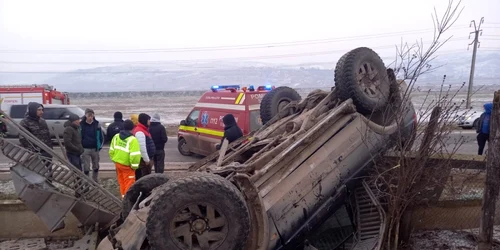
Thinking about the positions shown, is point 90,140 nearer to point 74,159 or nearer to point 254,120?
point 74,159

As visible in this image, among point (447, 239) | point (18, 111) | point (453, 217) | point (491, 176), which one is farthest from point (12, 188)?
point (18, 111)

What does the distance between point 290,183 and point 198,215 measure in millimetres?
956

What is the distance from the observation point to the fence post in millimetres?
2986

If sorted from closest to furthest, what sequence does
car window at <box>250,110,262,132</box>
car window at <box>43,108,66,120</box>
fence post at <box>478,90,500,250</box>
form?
fence post at <box>478,90,500,250</box> < car window at <box>250,110,262,132</box> < car window at <box>43,108,66,120</box>

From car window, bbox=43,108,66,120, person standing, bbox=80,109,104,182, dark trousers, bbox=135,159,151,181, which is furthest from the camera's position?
car window, bbox=43,108,66,120

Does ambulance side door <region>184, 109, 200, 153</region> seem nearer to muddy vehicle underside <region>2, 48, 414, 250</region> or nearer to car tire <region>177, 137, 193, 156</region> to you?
car tire <region>177, 137, 193, 156</region>

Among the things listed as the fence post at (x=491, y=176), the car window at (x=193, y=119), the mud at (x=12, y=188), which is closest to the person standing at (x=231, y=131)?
the mud at (x=12, y=188)

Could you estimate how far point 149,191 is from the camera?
4.68 m

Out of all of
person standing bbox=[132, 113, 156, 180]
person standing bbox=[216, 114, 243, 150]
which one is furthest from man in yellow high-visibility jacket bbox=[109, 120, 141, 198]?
person standing bbox=[216, 114, 243, 150]

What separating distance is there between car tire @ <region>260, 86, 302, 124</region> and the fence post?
3429 millimetres

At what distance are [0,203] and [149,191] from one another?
2643mm

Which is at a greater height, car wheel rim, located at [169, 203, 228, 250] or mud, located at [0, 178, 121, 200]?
car wheel rim, located at [169, 203, 228, 250]

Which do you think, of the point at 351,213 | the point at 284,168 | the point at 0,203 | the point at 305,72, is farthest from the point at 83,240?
the point at 305,72

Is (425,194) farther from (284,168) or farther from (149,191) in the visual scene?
(149,191)
